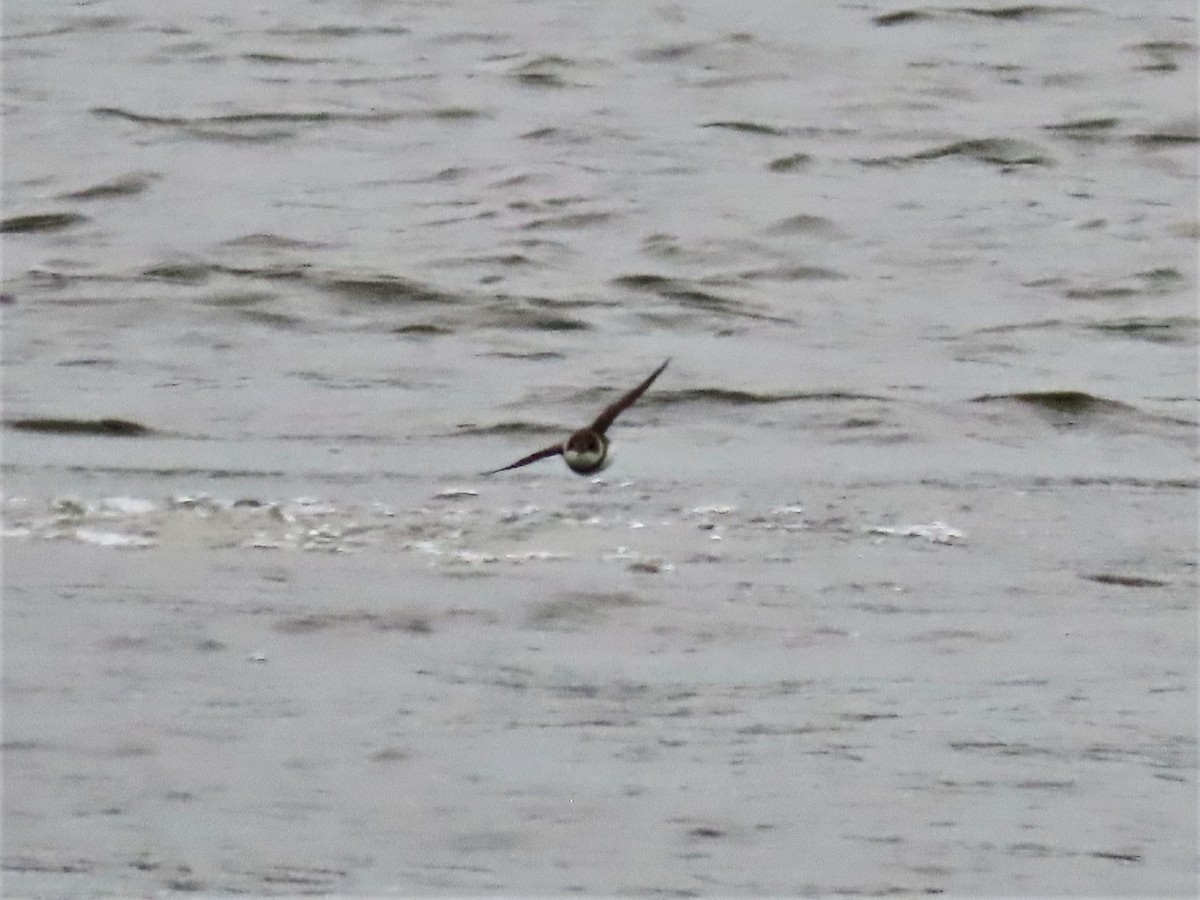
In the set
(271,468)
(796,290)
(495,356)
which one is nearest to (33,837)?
(271,468)

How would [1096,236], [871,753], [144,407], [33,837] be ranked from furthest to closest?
[1096,236], [144,407], [871,753], [33,837]

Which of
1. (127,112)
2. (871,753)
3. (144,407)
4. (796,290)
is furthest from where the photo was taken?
(127,112)

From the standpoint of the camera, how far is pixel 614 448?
19.6ft

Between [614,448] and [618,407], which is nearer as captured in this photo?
[618,407]

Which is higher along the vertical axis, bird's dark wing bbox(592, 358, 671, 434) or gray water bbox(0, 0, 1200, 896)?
bird's dark wing bbox(592, 358, 671, 434)

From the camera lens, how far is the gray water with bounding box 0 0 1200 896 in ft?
13.5

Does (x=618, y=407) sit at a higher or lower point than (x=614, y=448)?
higher

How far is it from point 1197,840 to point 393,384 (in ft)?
9.66

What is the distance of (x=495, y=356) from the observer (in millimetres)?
6723

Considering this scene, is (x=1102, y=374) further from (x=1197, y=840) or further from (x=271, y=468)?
(x=1197, y=840)

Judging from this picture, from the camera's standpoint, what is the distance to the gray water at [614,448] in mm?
4109

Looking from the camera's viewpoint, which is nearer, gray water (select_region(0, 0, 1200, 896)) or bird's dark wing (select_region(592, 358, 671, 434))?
gray water (select_region(0, 0, 1200, 896))

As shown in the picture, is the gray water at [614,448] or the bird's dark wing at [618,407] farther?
the bird's dark wing at [618,407]

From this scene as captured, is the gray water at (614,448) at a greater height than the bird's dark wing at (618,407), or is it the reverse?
the bird's dark wing at (618,407)
